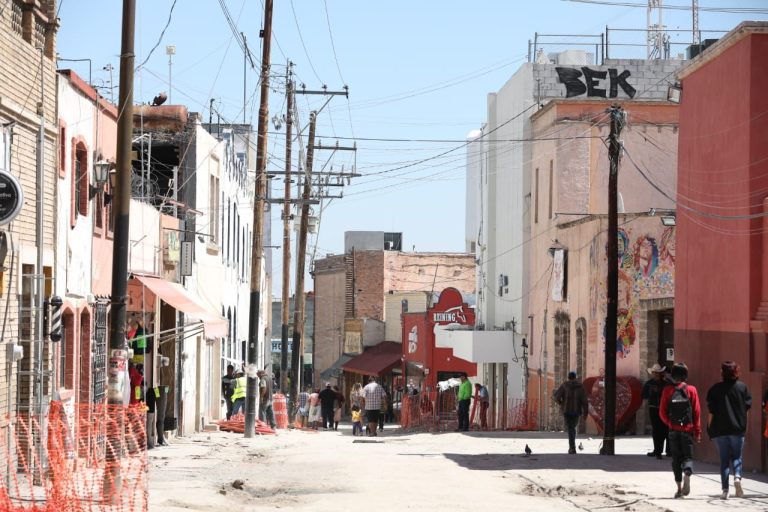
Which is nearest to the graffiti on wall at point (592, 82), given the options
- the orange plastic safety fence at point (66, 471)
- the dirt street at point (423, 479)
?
the dirt street at point (423, 479)

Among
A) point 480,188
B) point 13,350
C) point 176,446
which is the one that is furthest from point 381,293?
point 13,350

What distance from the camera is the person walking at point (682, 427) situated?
1683 centimetres

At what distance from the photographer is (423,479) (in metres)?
19.7

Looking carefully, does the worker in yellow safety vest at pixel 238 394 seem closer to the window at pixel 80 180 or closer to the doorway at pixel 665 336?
the doorway at pixel 665 336

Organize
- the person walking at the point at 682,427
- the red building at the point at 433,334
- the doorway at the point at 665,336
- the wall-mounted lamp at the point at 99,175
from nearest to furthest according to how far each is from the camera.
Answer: the person walking at the point at 682,427 < the wall-mounted lamp at the point at 99,175 < the doorway at the point at 665,336 < the red building at the point at 433,334

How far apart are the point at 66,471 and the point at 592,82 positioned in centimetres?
3283

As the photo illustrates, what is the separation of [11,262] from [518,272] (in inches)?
1193

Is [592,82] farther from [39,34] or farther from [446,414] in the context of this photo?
[39,34]

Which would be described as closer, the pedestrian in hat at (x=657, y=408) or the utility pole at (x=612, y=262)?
the pedestrian in hat at (x=657, y=408)

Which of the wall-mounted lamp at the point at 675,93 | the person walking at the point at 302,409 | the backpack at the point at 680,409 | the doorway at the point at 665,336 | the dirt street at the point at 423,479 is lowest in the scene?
the person walking at the point at 302,409

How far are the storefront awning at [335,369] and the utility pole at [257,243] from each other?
37361 mm

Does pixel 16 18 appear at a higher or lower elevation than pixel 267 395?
higher

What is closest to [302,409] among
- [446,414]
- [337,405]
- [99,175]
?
[337,405]

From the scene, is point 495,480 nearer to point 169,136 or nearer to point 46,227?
point 46,227
